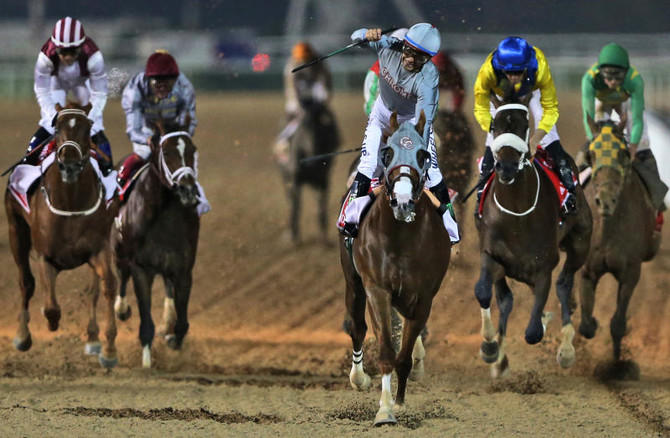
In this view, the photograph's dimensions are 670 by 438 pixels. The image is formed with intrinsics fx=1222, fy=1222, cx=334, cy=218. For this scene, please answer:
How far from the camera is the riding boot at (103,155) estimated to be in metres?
8.55

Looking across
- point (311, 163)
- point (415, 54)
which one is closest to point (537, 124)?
point (415, 54)

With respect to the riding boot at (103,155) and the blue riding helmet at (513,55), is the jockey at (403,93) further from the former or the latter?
the riding boot at (103,155)

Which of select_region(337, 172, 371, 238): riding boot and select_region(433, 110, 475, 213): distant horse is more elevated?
select_region(433, 110, 475, 213): distant horse

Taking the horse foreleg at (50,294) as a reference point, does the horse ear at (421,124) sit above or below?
above

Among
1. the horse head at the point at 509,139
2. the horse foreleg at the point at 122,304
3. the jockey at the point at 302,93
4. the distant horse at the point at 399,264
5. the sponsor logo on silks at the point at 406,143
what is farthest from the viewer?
the jockey at the point at 302,93

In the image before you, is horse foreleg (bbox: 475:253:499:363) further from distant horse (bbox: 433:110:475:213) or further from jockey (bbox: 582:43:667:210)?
distant horse (bbox: 433:110:475:213)

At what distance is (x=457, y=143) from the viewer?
12.0 meters

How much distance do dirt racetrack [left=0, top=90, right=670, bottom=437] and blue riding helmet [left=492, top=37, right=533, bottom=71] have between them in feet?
6.94

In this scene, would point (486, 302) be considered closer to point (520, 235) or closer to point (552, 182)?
point (520, 235)

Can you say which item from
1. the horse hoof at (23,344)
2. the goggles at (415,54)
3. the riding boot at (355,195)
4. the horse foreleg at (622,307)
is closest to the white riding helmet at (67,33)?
the horse hoof at (23,344)

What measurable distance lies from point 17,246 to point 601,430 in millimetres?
4577

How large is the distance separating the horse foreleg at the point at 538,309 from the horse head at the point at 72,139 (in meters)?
3.05

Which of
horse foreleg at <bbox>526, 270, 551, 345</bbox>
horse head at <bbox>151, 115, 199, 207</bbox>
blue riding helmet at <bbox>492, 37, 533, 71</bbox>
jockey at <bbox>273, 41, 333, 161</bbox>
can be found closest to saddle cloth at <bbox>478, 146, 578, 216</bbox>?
horse foreleg at <bbox>526, 270, 551, 345</bbox>

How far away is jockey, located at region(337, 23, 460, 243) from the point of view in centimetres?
682
